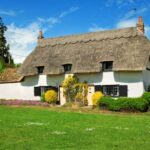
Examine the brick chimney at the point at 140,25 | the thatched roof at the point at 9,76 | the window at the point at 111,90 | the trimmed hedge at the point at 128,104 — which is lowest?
the trimmed hedge at the point at 128,104

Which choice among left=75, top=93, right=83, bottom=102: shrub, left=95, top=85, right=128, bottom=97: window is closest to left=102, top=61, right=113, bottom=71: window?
left=95, top=85, right=128, bottom=97: window

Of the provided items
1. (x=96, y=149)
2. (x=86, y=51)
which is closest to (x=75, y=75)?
(x=86, y=51)

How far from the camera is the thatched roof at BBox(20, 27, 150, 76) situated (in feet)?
104

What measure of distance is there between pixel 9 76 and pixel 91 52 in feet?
38.9

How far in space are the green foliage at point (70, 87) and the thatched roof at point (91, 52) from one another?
34.8 inches

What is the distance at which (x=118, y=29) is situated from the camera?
36500mm

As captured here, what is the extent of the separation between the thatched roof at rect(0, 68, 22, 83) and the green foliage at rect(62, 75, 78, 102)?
7352 millimetres

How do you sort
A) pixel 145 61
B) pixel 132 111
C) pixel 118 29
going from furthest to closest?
pixel 118 29 < pixel 145 61 < pixel 132 111

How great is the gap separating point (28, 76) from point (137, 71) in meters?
13.4

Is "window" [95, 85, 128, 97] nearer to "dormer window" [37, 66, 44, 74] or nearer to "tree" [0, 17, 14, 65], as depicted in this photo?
"dormer window" [37, 66, 44, 74]

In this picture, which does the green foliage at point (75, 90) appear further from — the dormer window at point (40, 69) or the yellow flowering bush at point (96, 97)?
the dormer window at point (40, 69)

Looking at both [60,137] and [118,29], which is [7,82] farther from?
[60,137]

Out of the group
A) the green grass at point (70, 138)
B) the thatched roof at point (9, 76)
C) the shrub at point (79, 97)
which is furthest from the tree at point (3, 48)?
the green grass at point (70, 138)

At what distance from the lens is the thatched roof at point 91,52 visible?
31750 millimetres
